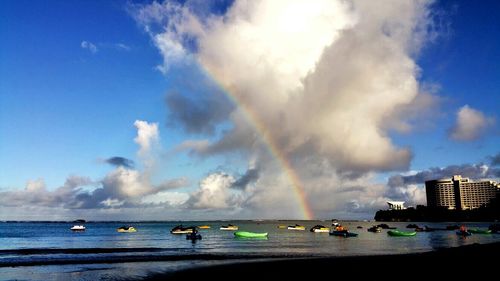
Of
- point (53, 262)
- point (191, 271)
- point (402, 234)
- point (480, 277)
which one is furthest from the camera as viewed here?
point (402, 234)

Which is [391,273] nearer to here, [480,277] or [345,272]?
[345,272]

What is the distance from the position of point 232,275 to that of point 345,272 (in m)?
8.84

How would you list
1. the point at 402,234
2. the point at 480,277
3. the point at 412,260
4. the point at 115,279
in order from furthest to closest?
1. the point at 402,234
2. the point at 412,260
3. the point at 115,279
4. the point at 480,277

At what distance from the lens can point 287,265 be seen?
40.0 meters

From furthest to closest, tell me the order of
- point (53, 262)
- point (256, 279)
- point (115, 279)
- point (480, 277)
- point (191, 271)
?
point (53, 262)
point (191, 271)
point (115, 279)
point (256, 279)
point (480, 277)

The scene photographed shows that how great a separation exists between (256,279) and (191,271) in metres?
8.40

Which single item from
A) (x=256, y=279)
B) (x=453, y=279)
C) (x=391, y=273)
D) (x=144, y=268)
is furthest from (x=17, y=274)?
(x=453, y=279)

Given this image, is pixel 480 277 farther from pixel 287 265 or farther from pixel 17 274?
pixel 17 274

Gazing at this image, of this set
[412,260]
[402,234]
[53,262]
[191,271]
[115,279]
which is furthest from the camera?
[402,234]

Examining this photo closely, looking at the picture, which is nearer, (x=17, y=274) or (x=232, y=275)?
(x=232, y=275)

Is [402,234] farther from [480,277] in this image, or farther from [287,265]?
[480,277]

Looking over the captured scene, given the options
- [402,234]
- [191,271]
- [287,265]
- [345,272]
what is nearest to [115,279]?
[191,271]

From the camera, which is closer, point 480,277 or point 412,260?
point 480,277

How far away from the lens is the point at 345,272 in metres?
33.9
